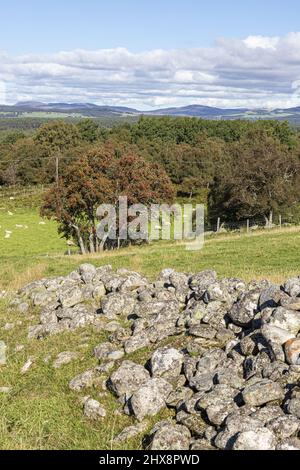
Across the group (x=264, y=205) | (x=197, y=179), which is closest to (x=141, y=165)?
(x=264, y=205)

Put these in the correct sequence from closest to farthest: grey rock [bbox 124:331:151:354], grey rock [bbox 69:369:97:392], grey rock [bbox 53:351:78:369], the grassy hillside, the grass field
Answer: the grass field < grey rock [bbox 69:369:97:392] < grey rock [bbox 124:331:151:354] < grey rock [bbox 53:351:78:369] < the grassy hillside

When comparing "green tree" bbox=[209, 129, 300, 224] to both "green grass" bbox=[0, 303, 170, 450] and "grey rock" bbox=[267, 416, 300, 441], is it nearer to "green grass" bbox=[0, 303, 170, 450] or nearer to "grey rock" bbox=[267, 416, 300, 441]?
"green grass" bbox=[0, 303, 170, 450]

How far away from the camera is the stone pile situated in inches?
365

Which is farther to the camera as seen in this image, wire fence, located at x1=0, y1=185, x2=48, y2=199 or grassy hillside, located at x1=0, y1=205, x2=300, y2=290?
wire fence, located at x1=0, y1=185, x2=48, y2=199

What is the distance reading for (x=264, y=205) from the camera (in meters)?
54.2

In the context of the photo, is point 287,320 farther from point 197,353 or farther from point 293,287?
point 197,353

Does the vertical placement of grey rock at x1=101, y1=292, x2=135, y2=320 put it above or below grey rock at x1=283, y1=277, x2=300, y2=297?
below

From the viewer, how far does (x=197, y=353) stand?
12.4 meters

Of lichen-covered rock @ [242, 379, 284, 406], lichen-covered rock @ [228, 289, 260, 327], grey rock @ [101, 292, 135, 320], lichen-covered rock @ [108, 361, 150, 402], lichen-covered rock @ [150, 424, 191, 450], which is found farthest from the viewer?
grey rock @ [101, 292, 135, 320]

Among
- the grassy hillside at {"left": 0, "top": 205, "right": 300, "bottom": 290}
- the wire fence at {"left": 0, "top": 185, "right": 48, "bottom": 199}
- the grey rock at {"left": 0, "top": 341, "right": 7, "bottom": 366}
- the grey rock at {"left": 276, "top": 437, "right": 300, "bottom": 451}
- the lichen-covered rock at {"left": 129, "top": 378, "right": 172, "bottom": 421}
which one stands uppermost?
the grey rock at {"left": 276, "top": 437, "right": 300, "bottom": 451}

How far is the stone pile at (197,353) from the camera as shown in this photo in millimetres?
9281

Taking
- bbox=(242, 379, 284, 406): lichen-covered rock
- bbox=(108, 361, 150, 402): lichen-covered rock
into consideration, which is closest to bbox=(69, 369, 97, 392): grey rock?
bbox=(108, 361, 150, 402): lichen-covered rock
